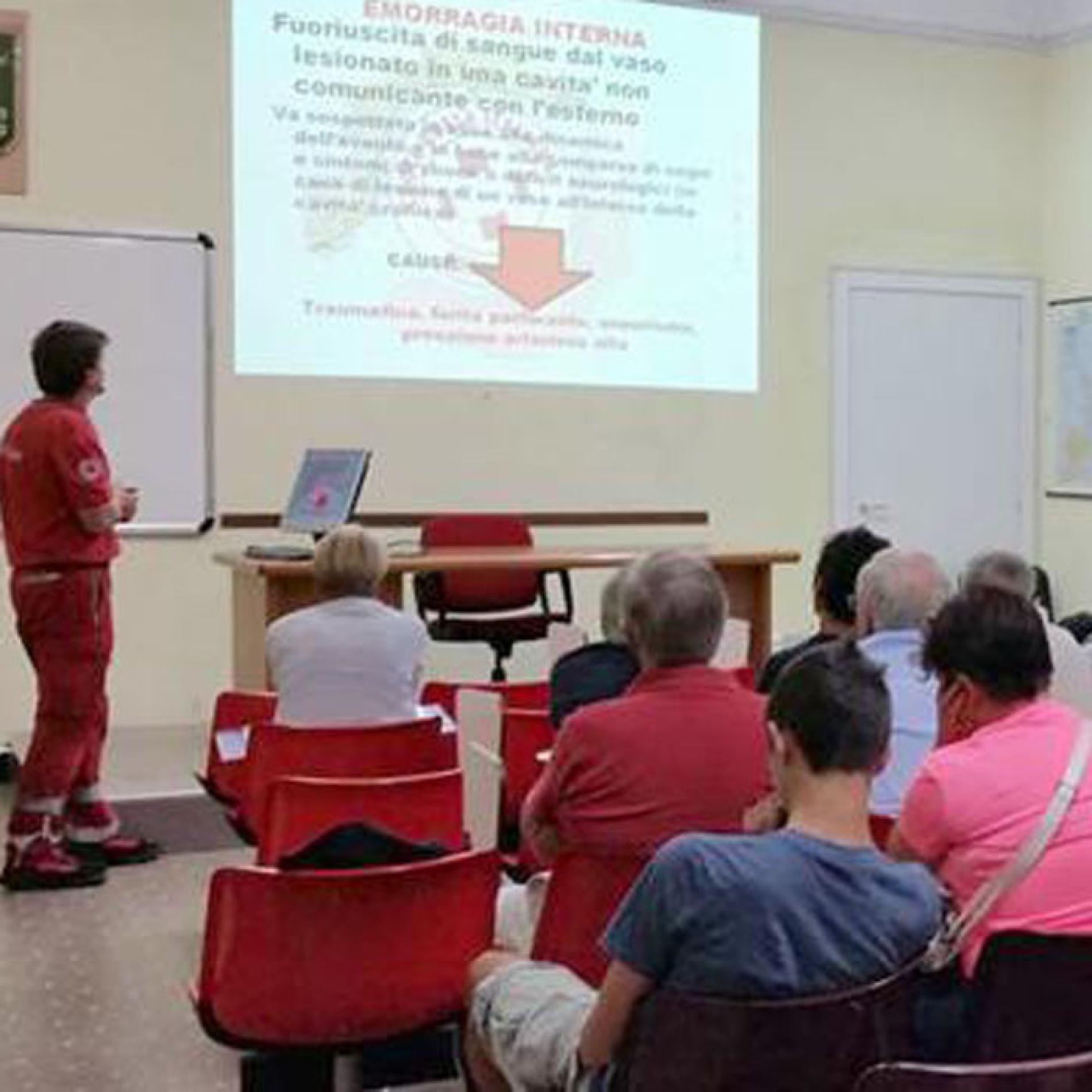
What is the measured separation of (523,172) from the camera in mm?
6965

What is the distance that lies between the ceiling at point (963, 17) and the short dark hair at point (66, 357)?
431 cm

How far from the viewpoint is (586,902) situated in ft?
7.12

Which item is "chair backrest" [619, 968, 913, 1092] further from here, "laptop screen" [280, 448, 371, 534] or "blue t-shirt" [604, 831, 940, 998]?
"laptop screen" [280, 448, 371, 534]

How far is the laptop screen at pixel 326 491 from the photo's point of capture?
536 cm

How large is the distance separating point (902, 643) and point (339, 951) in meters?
1.21

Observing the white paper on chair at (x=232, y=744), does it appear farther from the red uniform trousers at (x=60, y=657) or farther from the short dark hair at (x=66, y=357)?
the short dark hair at (x=66, y=357)

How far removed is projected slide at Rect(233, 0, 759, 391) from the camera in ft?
21.6

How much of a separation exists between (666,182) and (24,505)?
395 cm

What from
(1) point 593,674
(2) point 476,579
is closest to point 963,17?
(2) point 476,579

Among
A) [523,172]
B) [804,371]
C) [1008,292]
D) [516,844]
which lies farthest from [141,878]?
[1008,292]

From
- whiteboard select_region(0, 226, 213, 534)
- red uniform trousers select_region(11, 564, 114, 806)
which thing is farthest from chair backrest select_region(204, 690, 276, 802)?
whiteboard select_region(0, 226, 213, 534)

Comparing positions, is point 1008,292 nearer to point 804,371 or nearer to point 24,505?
point 804,371

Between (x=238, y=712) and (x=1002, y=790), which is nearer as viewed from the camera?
(x=1002, y=790)

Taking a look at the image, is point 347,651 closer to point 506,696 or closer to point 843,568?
point 506,696
